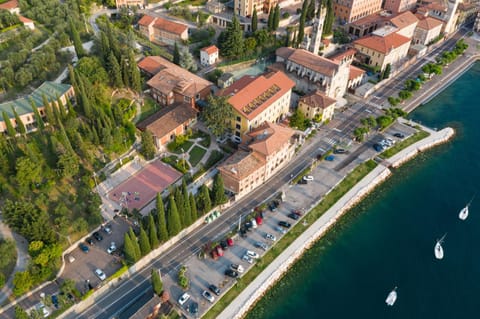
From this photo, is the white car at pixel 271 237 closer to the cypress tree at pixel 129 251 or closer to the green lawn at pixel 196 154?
the green lawn at pixel 196 154

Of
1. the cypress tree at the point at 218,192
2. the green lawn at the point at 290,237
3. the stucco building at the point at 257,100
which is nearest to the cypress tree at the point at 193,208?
the cypress tree at the point at 218,192

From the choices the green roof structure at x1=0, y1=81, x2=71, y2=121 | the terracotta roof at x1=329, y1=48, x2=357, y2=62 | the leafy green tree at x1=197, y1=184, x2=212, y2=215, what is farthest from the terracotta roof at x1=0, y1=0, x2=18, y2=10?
the terracotta roof at x1=329, y1=48, x2=357, y2=62

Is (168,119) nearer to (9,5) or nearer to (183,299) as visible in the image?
(183,299)

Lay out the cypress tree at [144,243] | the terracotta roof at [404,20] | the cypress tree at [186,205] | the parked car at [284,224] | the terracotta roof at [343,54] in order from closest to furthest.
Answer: the cypress tree at [144,243], the cypress tree at [186,205], the parked car at [284,224], the terracotta roof at [343,54], the terracotta roof at [404,20]

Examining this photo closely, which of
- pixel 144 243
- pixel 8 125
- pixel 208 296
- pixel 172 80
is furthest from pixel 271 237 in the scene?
pixel 8 125

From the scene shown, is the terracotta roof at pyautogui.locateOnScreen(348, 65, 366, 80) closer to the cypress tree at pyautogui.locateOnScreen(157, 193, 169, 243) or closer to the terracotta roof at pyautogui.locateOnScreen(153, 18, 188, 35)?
the terracotta roof at pyautogui.locateOnScreen(153, 18, 188, 35)

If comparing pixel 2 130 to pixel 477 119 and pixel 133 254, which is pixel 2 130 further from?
pixel 477 119

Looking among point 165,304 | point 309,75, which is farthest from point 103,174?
point 309,75
